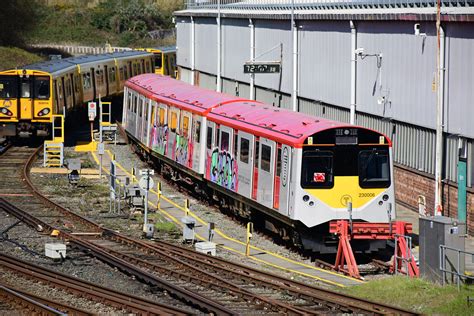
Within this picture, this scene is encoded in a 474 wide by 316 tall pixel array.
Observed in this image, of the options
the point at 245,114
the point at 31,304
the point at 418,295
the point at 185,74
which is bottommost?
the point at 418,295

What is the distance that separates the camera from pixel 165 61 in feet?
218

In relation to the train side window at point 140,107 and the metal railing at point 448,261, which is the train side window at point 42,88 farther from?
the metal railing at point 448,261

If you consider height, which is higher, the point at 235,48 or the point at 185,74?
Result: the point at 235,48

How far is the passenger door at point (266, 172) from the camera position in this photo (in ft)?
73.5

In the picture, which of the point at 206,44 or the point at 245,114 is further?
the point at 206,44

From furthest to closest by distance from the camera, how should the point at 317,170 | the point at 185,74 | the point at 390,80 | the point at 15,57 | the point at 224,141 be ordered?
the point at 15,57 < the point at 185,74 < the point at 390,80 < the point at 224,141 < the point at 317,170

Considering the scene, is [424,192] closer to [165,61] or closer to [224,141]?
[224,141]

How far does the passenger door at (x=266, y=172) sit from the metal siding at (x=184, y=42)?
3560cm

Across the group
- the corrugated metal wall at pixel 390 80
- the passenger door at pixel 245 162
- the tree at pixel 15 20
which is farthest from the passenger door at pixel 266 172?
the tree at pixel 15 20

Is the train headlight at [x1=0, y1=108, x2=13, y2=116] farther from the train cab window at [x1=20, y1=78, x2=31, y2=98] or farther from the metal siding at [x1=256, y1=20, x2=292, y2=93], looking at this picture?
the metal siding at [x1=256, y1=20, x2=292, y2=93]

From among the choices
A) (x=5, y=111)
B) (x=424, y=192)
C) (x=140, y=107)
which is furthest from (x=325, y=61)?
(x=5, y=111)

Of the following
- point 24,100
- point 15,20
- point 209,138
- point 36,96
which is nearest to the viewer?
point 209,138

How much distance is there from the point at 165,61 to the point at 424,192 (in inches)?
1611

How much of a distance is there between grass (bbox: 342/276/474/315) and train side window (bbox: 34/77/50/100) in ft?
78.4
